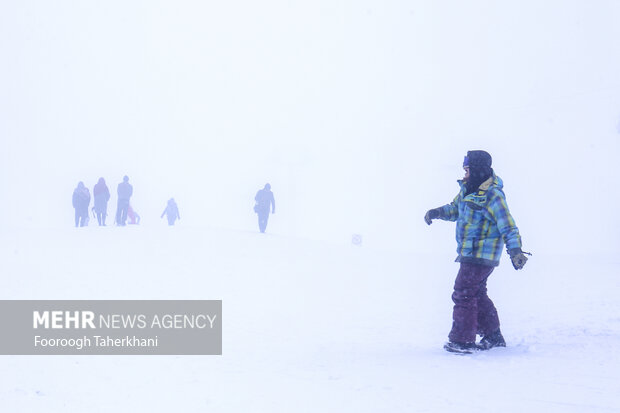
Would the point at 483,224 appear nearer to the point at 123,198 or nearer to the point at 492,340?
the point at 492,340

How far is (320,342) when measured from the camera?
5742mm

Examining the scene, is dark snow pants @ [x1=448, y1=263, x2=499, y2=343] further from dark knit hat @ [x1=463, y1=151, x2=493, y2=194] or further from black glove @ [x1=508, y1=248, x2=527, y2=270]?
dark knit hat @ [x1=463, y1=151, x2=493, y2=194]

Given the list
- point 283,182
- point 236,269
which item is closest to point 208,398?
point 236,269

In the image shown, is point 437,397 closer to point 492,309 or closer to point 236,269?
point 492,309

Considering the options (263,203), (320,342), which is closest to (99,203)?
(263,203)

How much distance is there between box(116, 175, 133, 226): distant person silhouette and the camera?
18812 mm

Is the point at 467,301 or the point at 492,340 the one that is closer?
the point at 467,301

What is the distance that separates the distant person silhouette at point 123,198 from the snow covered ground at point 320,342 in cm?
524

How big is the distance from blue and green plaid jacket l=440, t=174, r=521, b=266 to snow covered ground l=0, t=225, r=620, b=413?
796 mm

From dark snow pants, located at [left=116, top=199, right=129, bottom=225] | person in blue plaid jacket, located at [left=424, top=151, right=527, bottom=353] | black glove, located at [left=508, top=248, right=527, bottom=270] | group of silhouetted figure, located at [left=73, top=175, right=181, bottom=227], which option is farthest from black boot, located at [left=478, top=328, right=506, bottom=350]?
dark snow pants, located at [left=116, top=199, right=129, bottom=225]

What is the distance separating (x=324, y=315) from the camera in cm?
755

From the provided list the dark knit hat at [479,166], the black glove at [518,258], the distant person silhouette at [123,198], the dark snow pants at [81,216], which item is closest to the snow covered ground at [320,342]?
the black glove at [518,258]

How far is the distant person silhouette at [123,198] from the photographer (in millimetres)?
18812

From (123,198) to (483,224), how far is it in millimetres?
16045
